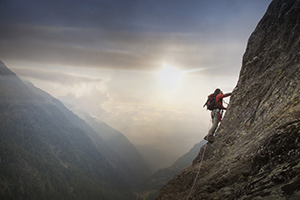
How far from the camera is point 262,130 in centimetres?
852

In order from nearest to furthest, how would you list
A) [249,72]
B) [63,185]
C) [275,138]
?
[275,138], [249,72], [63,185]

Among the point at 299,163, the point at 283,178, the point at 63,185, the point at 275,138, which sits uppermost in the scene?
the point at 275,138

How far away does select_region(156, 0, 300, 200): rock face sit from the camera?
5.88 m

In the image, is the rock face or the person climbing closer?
the rock face

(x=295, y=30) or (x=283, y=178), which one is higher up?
(x=295, y=30)

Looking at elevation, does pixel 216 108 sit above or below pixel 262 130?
above

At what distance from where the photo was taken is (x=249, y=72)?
43.6ft

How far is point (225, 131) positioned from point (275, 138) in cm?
610

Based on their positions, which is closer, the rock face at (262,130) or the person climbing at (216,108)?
the rock face at (262,130)

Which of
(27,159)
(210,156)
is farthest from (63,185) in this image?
(210,156)

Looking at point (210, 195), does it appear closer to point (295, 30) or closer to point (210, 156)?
point (210, 156)

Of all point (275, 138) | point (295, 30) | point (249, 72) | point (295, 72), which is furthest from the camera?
point (249, 72)

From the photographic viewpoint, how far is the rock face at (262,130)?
5.88m

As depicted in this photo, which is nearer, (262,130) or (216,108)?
(262,130)
